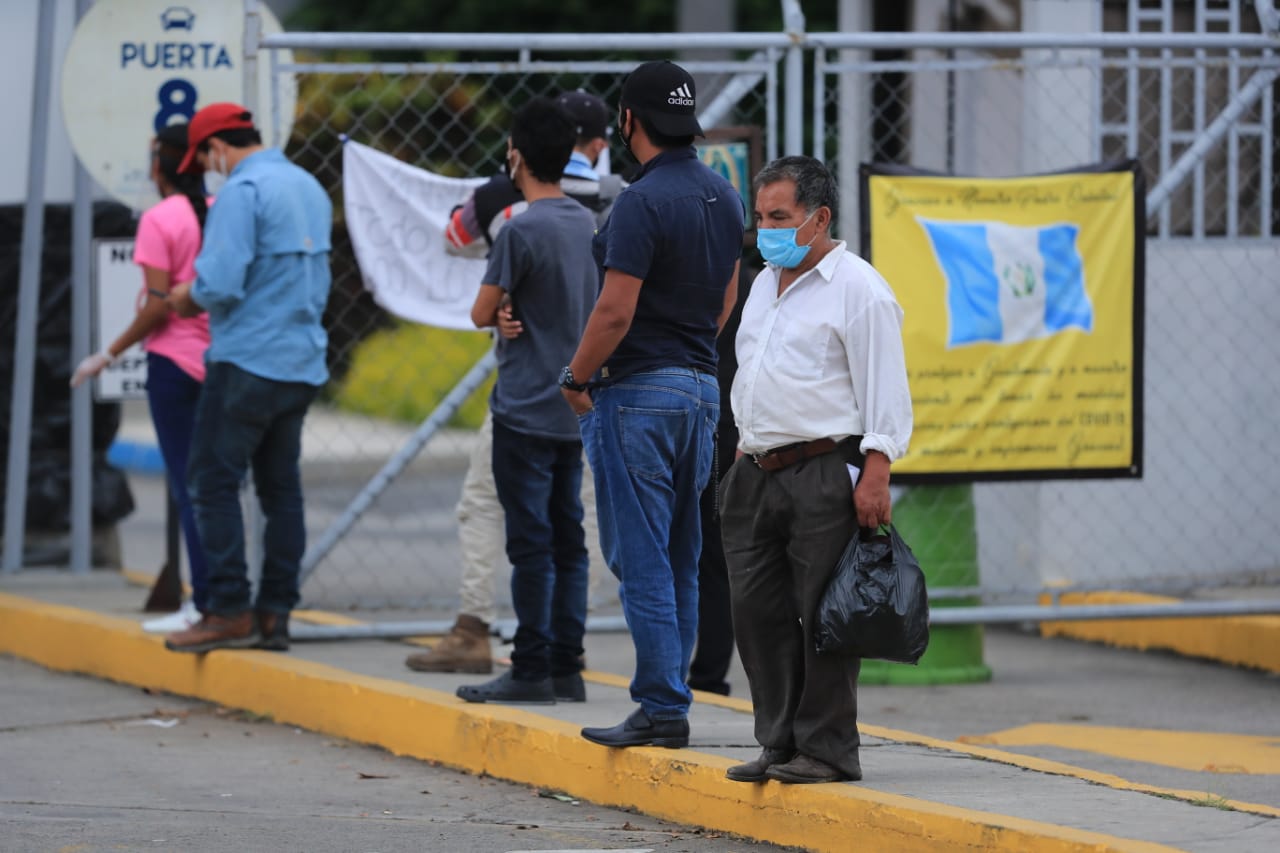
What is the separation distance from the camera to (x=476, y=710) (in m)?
6.30

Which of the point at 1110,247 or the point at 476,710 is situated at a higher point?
the point at 1110,247

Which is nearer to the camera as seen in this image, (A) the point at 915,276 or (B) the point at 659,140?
(B) the point at 659,140

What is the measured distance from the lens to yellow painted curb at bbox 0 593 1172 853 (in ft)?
15.6

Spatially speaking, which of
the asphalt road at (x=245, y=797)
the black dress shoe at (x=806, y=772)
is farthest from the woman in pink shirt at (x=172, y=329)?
the black dress shoe at (x=806, y=772)

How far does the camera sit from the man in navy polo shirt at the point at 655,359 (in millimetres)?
5328

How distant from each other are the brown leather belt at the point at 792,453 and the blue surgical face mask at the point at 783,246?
0.45m

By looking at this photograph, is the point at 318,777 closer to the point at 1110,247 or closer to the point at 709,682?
the point at 709,682

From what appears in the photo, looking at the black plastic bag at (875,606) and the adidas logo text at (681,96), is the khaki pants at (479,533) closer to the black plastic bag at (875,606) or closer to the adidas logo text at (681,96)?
the adidas logo text at (681,96)

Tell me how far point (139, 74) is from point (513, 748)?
11.6 feet

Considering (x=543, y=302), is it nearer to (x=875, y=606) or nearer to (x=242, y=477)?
(x=242, y=477)

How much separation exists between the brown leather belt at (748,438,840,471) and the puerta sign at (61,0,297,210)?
13.0ft

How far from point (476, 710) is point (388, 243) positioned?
215 centimetres

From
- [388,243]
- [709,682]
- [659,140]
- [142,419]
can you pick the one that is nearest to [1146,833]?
[659,140]

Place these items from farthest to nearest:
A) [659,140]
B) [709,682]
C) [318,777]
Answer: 1. [709,682]
2. [318,777]
3. [659,140]
